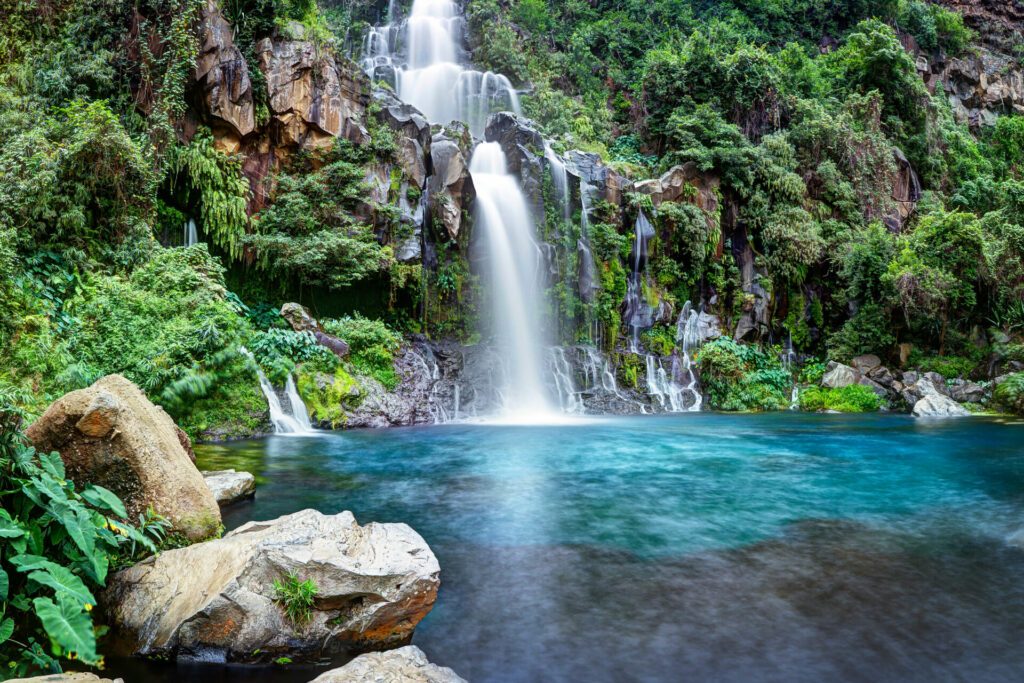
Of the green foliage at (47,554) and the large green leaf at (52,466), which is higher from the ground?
the large green leaf at (52,466)

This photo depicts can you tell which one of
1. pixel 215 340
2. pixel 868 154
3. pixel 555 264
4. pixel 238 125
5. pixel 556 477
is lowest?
pixel 556 477

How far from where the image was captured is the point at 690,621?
144 inches

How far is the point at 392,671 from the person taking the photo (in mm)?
2740

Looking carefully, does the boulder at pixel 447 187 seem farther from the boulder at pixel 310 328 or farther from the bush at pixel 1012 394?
the bush at pixel 1012 394

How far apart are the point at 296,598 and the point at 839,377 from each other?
63.2 feet

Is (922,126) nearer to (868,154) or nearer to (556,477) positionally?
(868,154)

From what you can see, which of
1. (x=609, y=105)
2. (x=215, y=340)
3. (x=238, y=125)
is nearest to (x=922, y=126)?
(x=609, y=105)

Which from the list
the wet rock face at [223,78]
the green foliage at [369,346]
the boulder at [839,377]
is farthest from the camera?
the boulder at [839,377]

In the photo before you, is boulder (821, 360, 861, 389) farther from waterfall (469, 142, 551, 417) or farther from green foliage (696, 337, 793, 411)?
waterfall (469, 142, 551, 417)

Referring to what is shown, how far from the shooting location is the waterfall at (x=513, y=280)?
57.2ft

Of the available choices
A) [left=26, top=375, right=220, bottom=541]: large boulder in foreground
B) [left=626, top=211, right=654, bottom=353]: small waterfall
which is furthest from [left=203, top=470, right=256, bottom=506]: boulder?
[left=626, top=211, right=654, bottom=353]: small waterfall

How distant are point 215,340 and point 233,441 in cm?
177

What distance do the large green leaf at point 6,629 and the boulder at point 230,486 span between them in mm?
3159

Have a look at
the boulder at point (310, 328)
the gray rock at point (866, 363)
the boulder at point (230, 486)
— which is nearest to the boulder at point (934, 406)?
the gray rock at point (866, 363)
